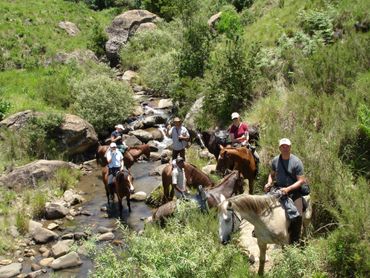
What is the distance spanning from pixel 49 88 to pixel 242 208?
19.0 metres

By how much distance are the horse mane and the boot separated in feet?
2.29

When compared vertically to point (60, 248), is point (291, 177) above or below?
above

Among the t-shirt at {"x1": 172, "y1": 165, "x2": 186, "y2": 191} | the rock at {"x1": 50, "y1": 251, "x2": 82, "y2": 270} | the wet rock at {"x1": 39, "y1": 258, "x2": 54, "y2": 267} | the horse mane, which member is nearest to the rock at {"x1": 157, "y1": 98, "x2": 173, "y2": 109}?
the t-shirt at {"x1": 172, "y1": 165, "x2": 186, "y2": 191}

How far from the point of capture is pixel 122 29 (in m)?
38.8

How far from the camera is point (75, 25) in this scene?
45188 millimetres

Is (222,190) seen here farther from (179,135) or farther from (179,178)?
(179,135)

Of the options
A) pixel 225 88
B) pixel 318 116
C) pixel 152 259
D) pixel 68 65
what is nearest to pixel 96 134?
pixel 225 88

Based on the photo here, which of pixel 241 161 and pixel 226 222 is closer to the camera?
pixel 226 222

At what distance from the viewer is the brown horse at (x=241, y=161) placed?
13.1m

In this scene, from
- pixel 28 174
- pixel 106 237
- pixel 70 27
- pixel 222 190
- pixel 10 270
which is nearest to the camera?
pixel 222 190

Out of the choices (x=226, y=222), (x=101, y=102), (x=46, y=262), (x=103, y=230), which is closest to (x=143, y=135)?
(x=101, y=102)

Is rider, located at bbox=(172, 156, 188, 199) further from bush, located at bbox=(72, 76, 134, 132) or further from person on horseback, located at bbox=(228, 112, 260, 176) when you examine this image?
bush, located at bbox=(72, 76, 134, 132)

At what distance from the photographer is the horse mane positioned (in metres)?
7.90

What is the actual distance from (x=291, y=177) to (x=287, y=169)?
0.17 metres
